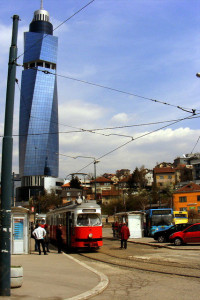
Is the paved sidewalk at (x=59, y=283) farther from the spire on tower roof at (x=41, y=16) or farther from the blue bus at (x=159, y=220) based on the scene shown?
the spire on tower roof at (x=41, y=16)

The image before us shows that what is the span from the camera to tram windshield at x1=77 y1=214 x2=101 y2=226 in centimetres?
2161

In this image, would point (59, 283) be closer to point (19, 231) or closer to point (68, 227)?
point (19, 231)

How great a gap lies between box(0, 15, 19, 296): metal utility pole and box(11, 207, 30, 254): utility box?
1073 cm

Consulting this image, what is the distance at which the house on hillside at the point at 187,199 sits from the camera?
72688 millimetres

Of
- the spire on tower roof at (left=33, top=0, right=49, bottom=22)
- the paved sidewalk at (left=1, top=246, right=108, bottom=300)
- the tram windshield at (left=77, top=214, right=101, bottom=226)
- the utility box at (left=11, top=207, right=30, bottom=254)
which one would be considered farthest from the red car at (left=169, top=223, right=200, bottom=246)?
the spire on tower roof at (left=33, top=0, right=49, bottom=22)

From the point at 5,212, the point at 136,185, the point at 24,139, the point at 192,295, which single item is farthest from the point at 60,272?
the point at 24,139

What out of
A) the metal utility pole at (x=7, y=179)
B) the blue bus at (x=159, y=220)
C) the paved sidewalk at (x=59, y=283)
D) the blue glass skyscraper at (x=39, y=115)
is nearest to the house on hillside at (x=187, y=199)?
the blue bus at (x=159, y=220)

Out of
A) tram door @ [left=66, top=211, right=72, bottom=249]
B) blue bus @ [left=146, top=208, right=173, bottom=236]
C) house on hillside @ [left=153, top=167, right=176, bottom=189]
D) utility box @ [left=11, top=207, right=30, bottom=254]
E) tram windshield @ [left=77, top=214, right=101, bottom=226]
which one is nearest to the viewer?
utility box @ [left=11, top=207, right=30, bottom=254]

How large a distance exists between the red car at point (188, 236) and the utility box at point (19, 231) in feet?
33.9

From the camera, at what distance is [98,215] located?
2220cm

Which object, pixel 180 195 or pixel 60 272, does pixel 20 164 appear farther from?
pixel 60 272

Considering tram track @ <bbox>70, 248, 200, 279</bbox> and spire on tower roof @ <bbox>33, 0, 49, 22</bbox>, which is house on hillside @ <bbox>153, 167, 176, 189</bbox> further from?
tram track @ <bbox>70, 248, 200, 279</bbox>

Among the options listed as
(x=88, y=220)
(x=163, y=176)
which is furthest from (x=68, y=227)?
(x=163, y=176)

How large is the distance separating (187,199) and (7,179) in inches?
2696
